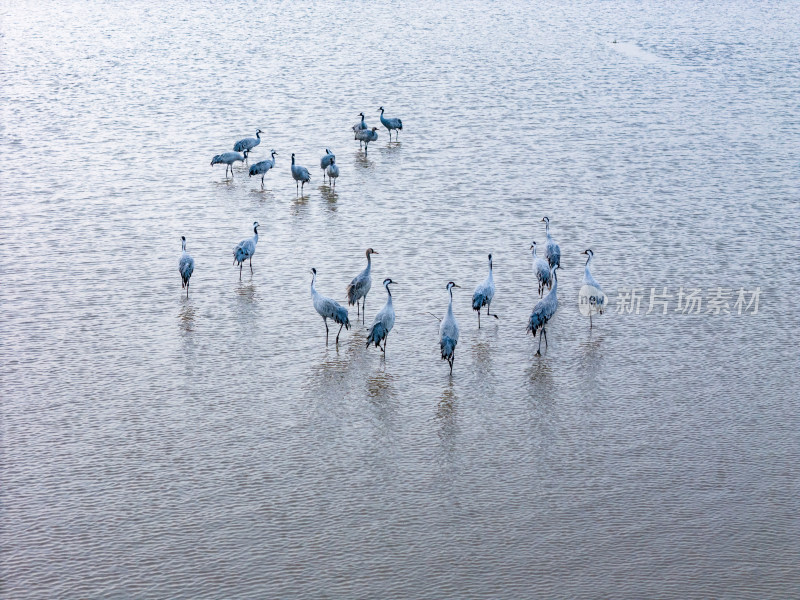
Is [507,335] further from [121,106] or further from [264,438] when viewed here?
[121,106]

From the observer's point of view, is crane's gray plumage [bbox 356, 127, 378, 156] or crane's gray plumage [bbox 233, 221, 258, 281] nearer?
crane's gray plumage [bbox 233, 221, 258, 281]

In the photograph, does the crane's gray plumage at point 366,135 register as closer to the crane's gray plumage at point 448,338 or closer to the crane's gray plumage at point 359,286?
the crane's gray plumage at point 359,286

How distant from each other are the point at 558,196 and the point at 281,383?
13.0m

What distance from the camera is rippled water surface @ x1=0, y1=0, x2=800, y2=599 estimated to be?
41.2 ft

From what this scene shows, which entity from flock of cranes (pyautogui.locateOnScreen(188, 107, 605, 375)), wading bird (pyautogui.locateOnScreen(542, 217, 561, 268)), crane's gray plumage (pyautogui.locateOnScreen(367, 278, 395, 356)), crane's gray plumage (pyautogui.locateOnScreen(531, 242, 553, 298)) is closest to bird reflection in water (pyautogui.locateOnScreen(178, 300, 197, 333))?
flock of cranes (pyautogui.locateOnScreen(188, 107, 605, 375))

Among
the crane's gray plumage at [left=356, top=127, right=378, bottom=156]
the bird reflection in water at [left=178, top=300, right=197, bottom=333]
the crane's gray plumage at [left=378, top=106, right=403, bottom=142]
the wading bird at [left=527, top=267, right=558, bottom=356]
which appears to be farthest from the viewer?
the crane's gray plumage at [left=378, top=106, right=403, bottom=142]

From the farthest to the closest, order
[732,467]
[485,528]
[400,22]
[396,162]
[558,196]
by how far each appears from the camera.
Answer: [400,22]
[396,162]
[558,196]
[732,467]
[485,528]

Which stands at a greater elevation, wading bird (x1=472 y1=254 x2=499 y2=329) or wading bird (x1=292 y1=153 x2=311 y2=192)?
wading bird (x1=292 y1=153 x2=311 y2=192)

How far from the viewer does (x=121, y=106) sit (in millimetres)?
38406

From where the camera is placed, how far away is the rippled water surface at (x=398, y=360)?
12570 mm

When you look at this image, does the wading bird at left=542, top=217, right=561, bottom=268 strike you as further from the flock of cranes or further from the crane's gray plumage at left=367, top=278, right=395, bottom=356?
the crane's gray plumage at left=367, top=278, right=395, bottom=356

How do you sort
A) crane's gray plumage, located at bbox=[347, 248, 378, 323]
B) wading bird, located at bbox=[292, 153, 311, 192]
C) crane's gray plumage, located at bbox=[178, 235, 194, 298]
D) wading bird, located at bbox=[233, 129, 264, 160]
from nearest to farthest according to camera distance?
crane's gray plumage, located at bbox=[347, 248, 378, 323] < crane's gray plumage, located at bbox=[178, 235, 194, 298] < wading bird, located at bbox=[292, 153, 311, 192] < wading bird, located at bbox=[233, 129, 264, 160]

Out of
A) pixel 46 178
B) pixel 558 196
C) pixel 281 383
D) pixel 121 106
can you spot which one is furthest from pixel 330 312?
pixel 121 106

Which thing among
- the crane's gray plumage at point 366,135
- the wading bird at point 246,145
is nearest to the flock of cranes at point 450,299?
the wading bird at point 246,145
